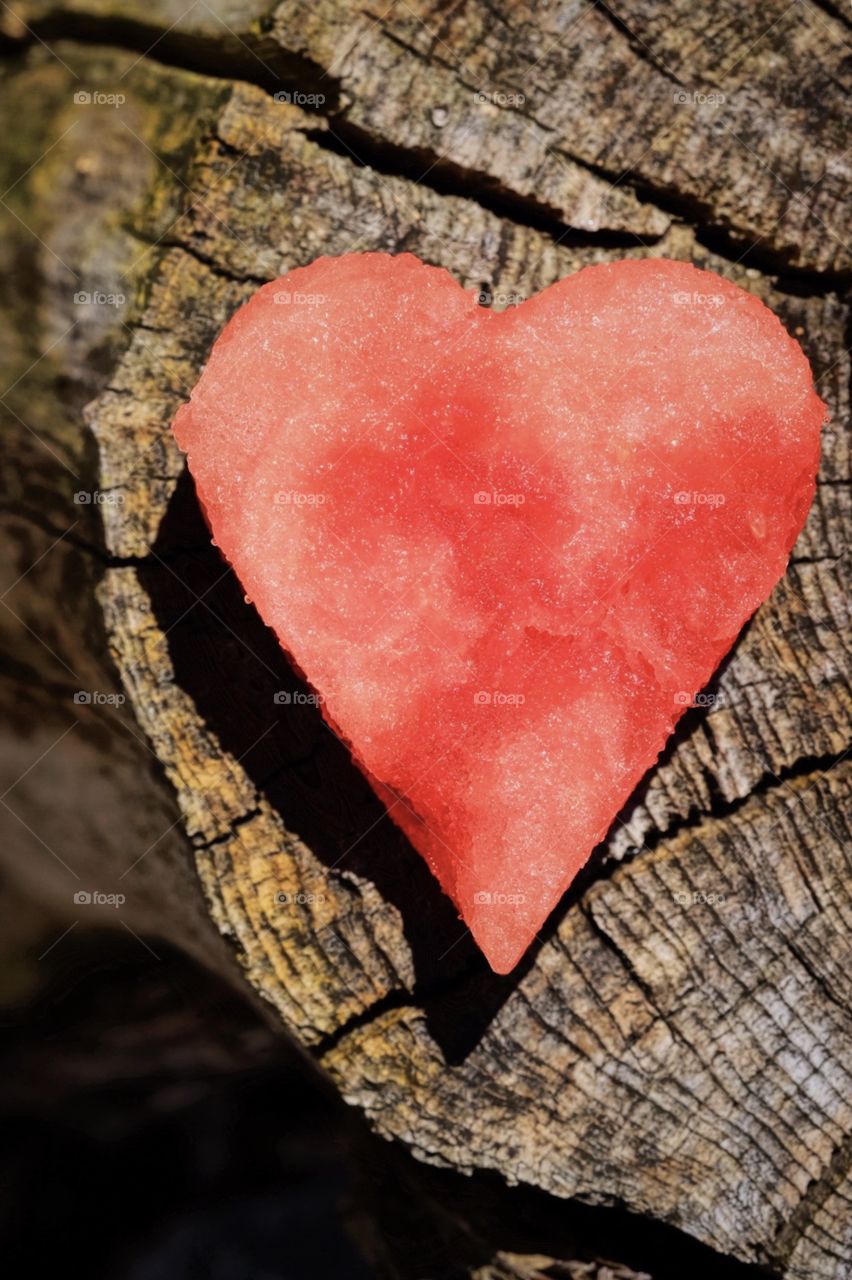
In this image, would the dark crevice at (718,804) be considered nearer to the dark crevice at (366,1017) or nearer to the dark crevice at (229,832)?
the dark crevice at (366,1017)

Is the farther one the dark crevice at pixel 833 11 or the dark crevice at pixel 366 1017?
the dark crevice at pixel 833 11

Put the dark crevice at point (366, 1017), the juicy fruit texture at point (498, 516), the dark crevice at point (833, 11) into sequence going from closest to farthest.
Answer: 1. the juicy fruit texture at point (498, 516)
2. the dark crevice at point (366, 1017)
3. the dark crevice at point (833, 11)

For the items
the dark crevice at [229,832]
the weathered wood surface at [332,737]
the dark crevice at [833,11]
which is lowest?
the dark crevice at [229,832]

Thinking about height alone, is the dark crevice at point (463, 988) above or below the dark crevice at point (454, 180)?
below

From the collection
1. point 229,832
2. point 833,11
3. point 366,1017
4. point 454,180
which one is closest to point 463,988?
point 366,1017

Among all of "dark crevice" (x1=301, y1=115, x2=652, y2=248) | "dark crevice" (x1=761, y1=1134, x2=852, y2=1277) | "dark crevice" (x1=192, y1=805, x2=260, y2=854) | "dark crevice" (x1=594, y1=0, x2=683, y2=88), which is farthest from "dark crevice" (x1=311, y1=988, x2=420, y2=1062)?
"dark crevice" (x1=594, y1=0, x2=683, y2=88)

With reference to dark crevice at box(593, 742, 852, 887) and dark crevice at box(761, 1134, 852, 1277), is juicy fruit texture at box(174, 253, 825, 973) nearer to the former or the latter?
dark crevice at box(593, 742, 852, 887)

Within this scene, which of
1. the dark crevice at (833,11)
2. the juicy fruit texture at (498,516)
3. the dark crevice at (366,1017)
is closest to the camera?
the juicy fruit texture at (498,516)

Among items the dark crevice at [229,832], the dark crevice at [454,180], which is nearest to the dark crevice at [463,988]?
the dark crevice at [229,832]

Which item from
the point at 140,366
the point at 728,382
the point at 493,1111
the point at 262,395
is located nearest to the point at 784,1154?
the point at 493,1111
